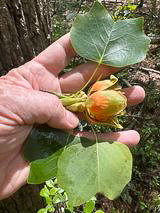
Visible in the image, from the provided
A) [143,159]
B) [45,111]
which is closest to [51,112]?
[45,111]

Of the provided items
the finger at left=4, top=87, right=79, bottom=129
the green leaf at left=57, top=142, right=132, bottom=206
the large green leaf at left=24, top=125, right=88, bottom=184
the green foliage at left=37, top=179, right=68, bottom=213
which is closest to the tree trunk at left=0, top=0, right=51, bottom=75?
the finger at left=4, top=87, right=79, bottom=129

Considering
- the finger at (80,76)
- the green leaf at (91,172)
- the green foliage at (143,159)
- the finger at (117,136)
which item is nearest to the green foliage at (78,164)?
the green leaf at (91,172)

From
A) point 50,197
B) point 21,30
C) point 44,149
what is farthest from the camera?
point 50,197

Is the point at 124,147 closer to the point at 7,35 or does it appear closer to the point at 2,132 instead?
the point at 2,132

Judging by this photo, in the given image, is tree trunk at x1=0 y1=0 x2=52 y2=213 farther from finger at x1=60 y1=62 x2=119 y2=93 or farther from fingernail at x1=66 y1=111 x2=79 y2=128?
fingernail at x1=66 y1=111 x2=79 y2=128

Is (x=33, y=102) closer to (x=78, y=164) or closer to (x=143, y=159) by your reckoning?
(x=78, y=164)
